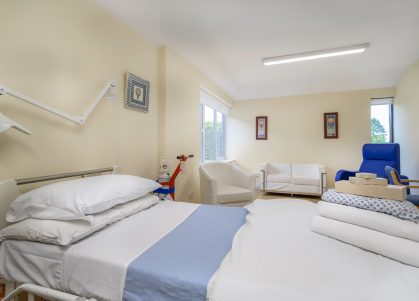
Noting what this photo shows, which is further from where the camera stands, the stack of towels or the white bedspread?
the stack of towels

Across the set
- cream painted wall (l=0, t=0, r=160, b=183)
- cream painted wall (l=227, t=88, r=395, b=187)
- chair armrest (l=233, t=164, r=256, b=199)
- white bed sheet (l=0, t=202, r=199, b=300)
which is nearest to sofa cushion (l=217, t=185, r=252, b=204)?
chair armrest (l=233, t=164, r=256, b=199)

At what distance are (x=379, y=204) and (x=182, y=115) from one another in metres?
2.67

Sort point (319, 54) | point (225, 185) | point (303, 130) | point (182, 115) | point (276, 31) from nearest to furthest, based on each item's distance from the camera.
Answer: point (276, 31), point (319, 54), point (182, 115), point (225, 185), point (303, 130)

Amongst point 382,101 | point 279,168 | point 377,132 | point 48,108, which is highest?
point 382,101

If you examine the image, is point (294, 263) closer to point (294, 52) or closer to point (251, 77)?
point (294, 52)

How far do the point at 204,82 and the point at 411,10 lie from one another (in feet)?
9.28

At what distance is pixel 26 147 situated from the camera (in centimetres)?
147

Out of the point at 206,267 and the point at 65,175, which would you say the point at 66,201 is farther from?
the point at 206,267

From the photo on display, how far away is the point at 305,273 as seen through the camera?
0.82m

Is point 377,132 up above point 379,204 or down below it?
above

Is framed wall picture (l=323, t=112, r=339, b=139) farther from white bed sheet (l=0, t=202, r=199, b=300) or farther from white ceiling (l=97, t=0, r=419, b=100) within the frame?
white bed sheet (l=0, t=202, r=199, b=300)

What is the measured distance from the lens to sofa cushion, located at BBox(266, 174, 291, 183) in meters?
4.71

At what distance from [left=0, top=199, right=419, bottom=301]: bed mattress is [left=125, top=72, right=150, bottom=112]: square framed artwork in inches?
56.8

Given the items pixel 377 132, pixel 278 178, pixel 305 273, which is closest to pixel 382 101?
pixel 377 132
